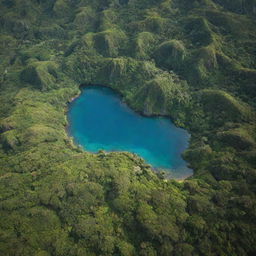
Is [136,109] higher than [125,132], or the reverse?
[136,109]

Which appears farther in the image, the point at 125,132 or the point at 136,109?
the point at 136,109

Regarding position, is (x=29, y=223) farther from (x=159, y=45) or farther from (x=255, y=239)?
(x=159, y=45)

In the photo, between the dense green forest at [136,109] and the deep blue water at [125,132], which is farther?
the deep blue water at [125,132]

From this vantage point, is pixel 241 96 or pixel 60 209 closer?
pixel 60 209

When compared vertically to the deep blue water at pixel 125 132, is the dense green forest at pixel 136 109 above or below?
above

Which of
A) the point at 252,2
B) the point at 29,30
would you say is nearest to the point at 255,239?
the point at 252,2
